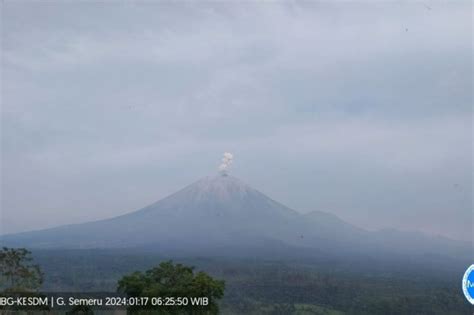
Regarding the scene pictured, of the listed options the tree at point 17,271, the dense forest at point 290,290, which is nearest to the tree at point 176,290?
the tree at point 17,271

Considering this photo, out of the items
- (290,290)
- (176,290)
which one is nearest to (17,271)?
(176,290)

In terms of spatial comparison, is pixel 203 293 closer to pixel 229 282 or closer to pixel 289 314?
pixel 289 314

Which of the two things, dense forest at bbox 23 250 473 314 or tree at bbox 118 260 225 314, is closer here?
tree at bbox 118 260 225 314

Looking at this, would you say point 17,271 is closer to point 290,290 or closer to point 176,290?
point 176,290

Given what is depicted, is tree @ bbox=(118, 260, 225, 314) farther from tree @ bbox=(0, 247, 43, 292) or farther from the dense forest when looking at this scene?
the dense forest

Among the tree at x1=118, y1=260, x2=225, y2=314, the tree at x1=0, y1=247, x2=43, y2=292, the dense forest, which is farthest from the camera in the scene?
the dense forest

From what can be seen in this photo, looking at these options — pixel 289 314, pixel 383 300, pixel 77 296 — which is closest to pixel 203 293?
pixel 77 296

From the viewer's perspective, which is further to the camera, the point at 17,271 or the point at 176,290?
the point at 17,271

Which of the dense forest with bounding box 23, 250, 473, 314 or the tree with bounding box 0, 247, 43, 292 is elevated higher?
the tree with bounding box 0, 247, 43, 292

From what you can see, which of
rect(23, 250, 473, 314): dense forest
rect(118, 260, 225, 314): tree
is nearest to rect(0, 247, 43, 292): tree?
rect(118, 260, 225, 314): tree
